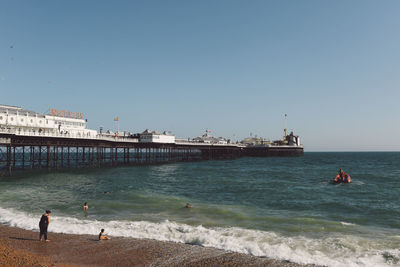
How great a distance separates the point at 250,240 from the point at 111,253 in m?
7.46

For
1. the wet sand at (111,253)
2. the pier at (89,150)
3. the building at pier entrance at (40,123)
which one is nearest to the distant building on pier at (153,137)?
the pier at (89,150)

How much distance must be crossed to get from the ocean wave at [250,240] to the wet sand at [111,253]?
3.38 feet

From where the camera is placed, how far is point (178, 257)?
12461mm

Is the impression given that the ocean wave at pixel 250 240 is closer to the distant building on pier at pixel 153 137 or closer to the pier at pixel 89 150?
the pier at pixel 89 150

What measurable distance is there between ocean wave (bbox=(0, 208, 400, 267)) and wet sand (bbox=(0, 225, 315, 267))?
103 cm

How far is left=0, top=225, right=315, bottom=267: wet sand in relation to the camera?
466 inches

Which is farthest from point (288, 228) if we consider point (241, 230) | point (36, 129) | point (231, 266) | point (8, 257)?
point (36, 129)

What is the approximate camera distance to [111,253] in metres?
12.9

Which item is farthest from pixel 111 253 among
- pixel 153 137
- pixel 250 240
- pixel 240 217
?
pixel 153 137

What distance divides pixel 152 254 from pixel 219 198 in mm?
16064

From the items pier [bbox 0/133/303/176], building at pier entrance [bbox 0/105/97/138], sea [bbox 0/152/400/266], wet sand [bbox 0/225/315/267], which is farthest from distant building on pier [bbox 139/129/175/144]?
wet sand [bbox 0/225/315/267]

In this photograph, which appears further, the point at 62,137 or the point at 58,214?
the point at 62,137

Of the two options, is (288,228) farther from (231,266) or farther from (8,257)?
(8,257)

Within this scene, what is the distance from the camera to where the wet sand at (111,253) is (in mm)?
11844
